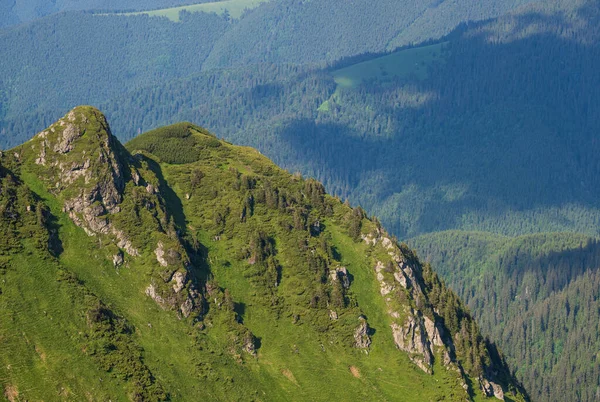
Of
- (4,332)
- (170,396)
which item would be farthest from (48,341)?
(170,396)

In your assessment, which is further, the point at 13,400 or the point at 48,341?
the point at 48,341

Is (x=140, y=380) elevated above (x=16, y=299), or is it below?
below

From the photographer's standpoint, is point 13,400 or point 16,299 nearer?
point 13,400

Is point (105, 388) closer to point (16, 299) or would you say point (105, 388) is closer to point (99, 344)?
point (99, 344)

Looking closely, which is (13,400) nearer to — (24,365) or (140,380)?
(24,365)

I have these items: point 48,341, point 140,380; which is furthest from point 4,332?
point 140,380

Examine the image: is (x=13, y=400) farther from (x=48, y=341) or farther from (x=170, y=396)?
(x=170, y=396)

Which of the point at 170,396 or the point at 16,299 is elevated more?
the point at 16,299
